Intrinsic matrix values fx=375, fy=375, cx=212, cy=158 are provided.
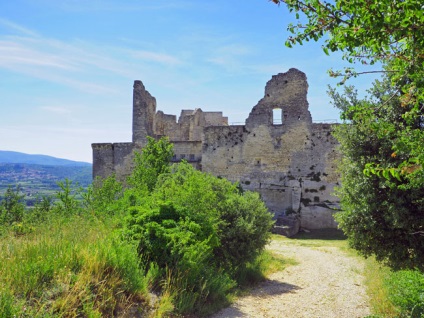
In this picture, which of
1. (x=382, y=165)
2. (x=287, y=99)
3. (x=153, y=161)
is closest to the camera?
(x=382, y=165)

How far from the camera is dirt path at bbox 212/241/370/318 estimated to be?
990 cm

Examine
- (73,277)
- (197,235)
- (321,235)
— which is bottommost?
(321,235)

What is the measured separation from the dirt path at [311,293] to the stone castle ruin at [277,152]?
9343 millimetres

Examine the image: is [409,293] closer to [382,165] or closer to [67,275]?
[382,165]

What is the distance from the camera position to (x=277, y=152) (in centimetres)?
2822

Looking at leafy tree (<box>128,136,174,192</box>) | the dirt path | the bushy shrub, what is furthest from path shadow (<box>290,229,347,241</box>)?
the bushy shrub

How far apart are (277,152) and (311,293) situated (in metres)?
17.0

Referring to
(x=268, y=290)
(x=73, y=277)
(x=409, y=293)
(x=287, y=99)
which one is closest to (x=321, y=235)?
(x=287, y=99)

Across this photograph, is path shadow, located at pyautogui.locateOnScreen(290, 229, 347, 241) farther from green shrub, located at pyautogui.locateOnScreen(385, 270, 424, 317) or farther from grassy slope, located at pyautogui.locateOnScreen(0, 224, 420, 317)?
green shrub, located at pyautogui.locateOnScreen(385, 270, 424, 317)

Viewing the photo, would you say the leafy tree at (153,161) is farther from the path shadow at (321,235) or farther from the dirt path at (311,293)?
the path shadow at (321,235)

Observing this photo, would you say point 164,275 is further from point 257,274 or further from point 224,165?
point 224,165

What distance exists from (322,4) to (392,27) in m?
1.16

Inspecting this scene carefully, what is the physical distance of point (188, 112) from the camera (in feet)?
124

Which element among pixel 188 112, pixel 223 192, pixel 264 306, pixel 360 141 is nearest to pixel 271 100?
pixel 188 112
